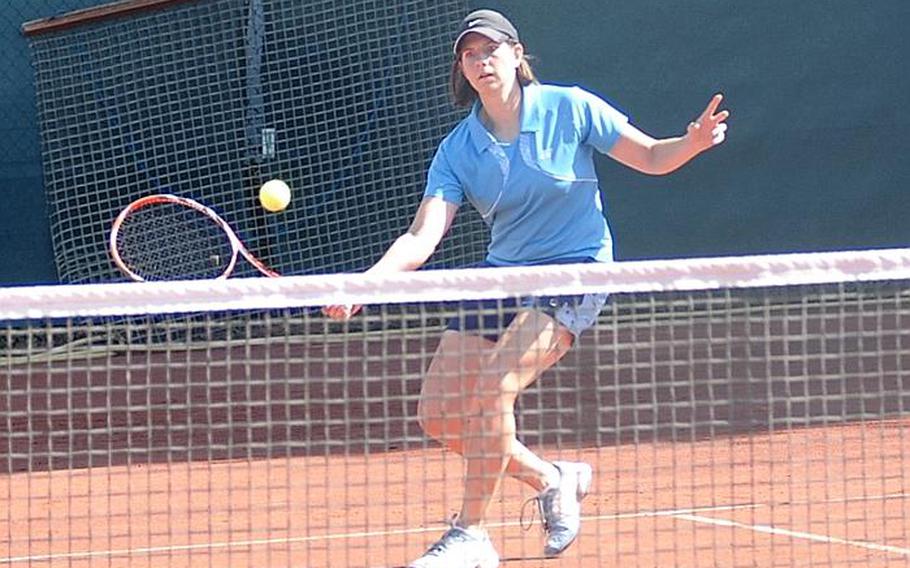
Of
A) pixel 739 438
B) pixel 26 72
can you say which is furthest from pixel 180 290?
pixel 26 72

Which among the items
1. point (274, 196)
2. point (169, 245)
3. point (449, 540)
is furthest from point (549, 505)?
point (169, 245)

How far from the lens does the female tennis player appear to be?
13.6ft

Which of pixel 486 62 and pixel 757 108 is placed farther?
pixel 757 108

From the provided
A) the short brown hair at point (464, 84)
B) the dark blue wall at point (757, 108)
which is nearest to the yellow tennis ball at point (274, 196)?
the dark blue wall at point (757, 108)

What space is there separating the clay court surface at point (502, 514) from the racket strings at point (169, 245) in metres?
3.17

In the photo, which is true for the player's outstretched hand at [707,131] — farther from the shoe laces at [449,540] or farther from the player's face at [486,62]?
the shoe laces at [449,540]

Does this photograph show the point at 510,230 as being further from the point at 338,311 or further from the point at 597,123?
the point at 338,311

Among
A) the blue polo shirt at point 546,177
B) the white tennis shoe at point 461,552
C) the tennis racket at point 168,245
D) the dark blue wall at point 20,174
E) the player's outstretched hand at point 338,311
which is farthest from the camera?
the dark blue wall at point 20,174

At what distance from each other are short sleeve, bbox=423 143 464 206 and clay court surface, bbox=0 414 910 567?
0.76m

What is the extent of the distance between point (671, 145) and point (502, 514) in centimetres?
156

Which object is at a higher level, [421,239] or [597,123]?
[597,123]

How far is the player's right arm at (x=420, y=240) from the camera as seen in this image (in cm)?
423

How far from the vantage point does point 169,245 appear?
386 inches

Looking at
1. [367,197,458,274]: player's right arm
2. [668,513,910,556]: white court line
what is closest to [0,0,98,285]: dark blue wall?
[668,513,910,556]: white court line
